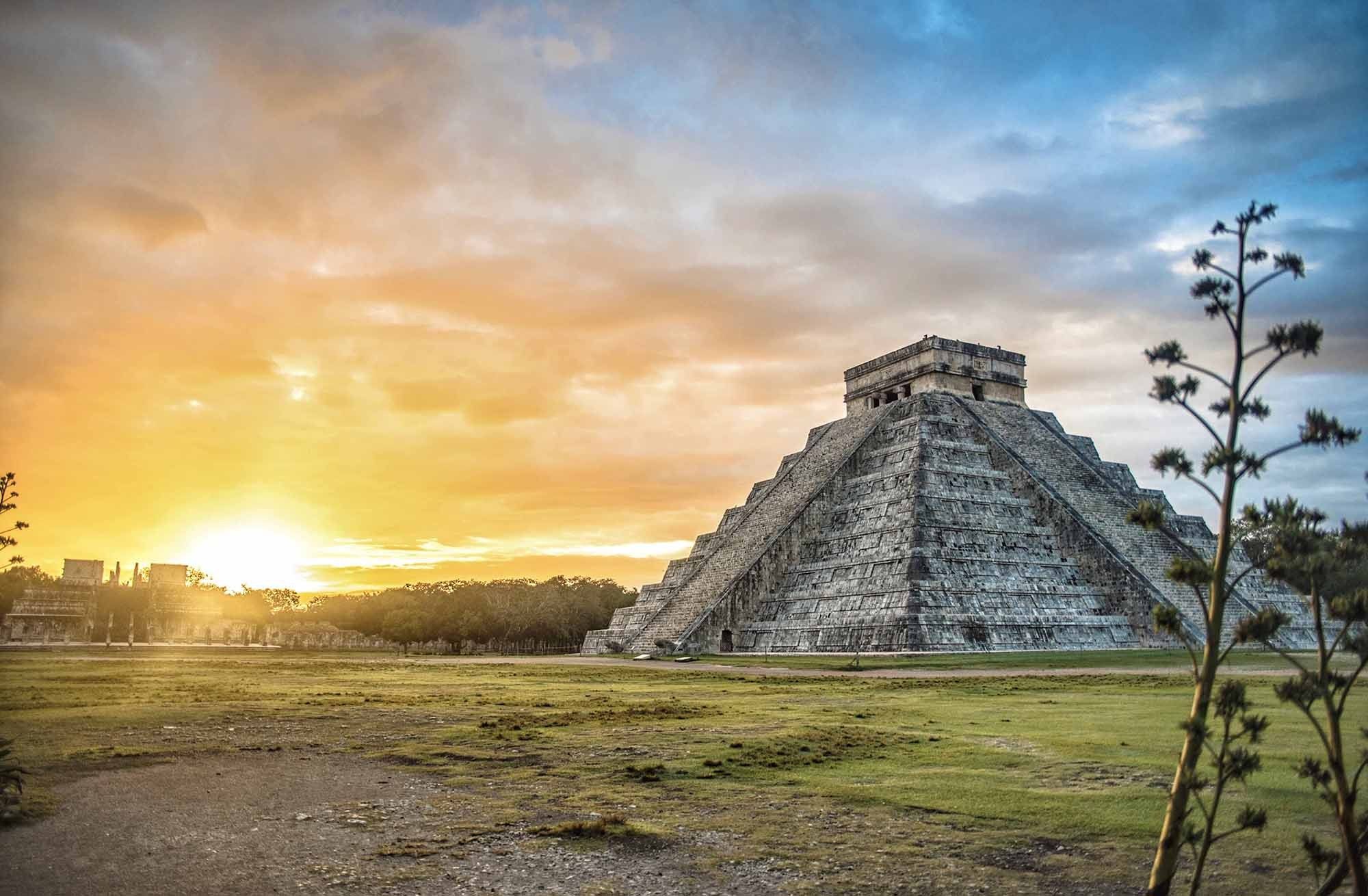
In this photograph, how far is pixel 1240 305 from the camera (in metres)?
4.39

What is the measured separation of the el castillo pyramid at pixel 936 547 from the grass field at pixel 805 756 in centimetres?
1129

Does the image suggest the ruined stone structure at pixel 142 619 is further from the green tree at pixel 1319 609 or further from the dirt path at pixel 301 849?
the green tree at pixel 1319 609

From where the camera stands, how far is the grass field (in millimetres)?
7043

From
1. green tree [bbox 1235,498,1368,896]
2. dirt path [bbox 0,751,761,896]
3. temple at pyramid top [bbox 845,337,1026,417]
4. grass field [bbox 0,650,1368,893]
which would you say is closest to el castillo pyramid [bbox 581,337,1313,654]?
temple at pyramid top [bbox 845,337,1026,417]

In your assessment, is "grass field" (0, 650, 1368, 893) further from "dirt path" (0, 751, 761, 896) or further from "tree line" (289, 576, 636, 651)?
"tree line" (289, 576, 636, 651)

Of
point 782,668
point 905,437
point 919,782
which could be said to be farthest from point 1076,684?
point 905,437

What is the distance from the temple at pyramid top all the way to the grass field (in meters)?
28.2

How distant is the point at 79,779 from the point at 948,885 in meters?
9.08

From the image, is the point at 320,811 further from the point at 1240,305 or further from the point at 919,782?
the point at 1240,305

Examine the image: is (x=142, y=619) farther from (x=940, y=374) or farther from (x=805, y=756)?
(x=805, y=756)

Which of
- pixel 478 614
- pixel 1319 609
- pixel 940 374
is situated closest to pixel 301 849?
pixel 1319 609

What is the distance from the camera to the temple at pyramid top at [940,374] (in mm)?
50031

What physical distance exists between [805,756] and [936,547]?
86.7 ft

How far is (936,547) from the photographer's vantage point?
36.2 m
